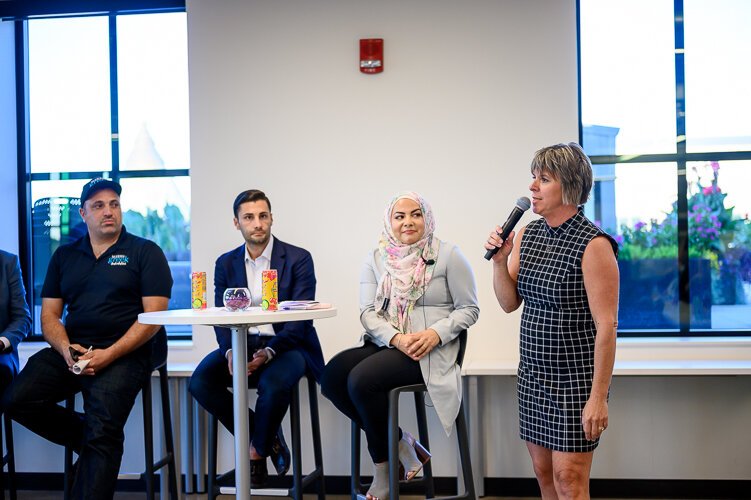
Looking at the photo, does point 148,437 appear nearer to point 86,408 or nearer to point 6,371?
point 86,408

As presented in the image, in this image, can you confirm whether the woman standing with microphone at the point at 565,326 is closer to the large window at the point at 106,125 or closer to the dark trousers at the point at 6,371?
the dark trousers at the point at 6,371

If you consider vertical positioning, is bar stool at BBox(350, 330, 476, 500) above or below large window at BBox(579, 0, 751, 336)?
below

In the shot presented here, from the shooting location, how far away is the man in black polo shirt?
3.21 m

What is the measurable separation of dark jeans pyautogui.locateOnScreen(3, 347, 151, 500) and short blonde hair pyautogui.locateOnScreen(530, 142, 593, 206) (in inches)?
78.5

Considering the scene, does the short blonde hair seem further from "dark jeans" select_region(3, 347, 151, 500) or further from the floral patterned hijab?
"dark jeans" select_region(3, 347, 151, 500)

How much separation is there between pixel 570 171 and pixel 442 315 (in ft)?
3.41

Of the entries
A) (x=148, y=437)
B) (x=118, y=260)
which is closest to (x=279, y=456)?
(x=148, y=437)

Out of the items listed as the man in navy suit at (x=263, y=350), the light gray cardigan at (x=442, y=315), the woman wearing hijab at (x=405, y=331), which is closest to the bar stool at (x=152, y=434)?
the man in navy suit at (x=263, y=350)

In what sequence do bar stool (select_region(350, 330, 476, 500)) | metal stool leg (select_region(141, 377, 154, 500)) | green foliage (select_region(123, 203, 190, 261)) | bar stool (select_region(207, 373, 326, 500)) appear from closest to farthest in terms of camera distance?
bar stool (select_region(350, 330, 476, 500))
bar stool (select_region(207, 373, 326, 500))
metal stool leg (select_region(141, 377, 154, 500))
green foliage (select_region(123, 203, 190, 261))

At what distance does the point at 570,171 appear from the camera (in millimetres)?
2365

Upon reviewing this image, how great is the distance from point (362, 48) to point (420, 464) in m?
2.15

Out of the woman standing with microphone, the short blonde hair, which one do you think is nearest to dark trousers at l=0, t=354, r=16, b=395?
the woman standing with microphone

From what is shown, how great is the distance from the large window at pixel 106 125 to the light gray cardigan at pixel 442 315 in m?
1.58

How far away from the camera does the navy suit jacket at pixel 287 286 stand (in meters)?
3.41
